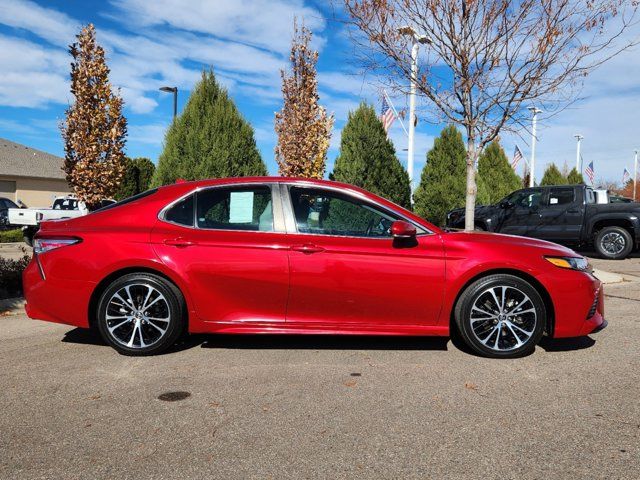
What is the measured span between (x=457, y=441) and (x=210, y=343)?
2.75 meters

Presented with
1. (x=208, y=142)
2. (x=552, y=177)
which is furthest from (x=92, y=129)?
(x=552, y=177)

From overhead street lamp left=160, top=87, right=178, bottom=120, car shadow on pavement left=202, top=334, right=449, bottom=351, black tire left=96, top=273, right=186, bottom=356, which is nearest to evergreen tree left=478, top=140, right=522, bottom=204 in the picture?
overhead street lamp left=160, top=87, right=178, bottom=120

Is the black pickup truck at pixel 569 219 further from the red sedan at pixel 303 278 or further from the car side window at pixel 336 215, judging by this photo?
the car side window at pixel 336 215

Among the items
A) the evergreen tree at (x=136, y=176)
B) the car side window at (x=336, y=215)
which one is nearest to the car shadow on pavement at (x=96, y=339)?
the car side window at (x=336, y=215)

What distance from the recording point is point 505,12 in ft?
27.4

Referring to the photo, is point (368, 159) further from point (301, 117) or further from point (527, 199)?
point (527, 199)

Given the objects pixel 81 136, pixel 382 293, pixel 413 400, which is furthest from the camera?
pixel 81 136

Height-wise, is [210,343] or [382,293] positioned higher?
[382,293]

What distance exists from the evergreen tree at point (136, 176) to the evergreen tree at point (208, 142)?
8275mm

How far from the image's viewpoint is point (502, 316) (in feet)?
14.8

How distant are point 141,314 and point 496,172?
2262cm

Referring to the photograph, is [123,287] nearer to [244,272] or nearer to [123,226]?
[123,226]

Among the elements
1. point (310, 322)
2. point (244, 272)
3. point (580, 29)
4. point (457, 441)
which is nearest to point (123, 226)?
point (244, 272)

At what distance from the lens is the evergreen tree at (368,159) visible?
13.0 metres
